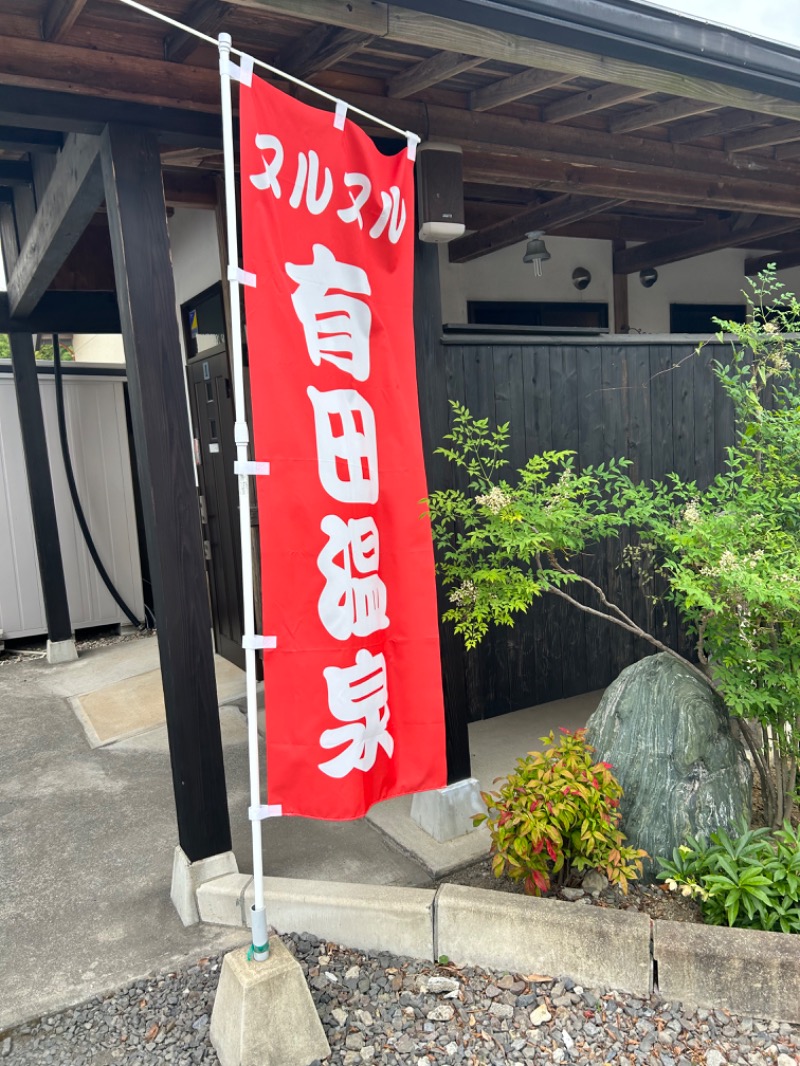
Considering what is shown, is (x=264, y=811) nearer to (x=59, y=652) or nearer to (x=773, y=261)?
(x=59, y=652)

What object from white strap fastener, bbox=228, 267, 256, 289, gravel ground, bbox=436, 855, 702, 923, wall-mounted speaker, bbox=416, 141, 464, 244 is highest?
wall-mounted speaker, bbox=416, 141, 464, 244

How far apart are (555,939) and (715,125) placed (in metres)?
3.83

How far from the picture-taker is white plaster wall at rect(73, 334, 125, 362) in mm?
12334

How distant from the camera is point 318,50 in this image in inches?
107

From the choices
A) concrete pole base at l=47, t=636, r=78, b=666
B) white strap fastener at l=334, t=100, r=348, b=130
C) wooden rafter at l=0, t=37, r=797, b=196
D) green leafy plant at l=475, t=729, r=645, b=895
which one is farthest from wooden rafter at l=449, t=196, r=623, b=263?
concrete pole base at l=47, t=636, r=78, b=666

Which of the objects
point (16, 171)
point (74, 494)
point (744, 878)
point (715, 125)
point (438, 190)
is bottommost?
point (744, 878)

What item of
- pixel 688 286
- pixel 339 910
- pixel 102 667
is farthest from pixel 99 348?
pixel 339 910

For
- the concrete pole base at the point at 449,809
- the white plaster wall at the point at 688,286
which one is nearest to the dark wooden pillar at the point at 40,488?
the concrete pole base at the point at 449,809

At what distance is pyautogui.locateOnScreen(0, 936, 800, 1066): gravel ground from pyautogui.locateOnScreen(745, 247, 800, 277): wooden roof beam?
8.04 m

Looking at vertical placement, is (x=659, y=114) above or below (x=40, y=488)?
above

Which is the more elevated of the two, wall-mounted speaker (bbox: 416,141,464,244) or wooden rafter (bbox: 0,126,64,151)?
wooden rafter (bbox: 0,126,64,151)

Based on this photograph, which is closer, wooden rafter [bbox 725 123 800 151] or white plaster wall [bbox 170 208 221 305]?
wooden rafter [bbox 725 123 800 151]

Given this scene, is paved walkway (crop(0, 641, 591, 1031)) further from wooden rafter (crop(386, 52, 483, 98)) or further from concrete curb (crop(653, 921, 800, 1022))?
wooden rafter (crop(386, 52, 483, 98))

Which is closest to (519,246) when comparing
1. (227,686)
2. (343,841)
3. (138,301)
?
(227,686)
